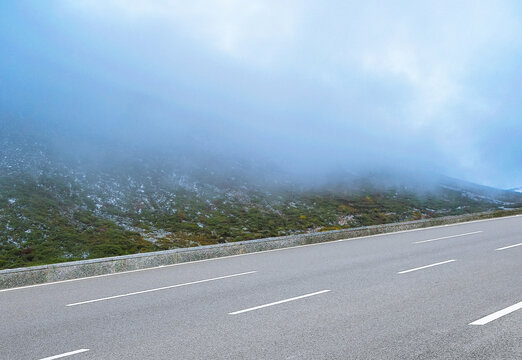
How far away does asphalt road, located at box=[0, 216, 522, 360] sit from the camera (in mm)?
5379

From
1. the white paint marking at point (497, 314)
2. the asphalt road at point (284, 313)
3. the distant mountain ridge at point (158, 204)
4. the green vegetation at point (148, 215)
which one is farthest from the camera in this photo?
the distant mountain ridge at point (158, 204)

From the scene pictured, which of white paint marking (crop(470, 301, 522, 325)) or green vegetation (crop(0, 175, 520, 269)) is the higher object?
green vegetation (crop(0, 175, 520, 269))

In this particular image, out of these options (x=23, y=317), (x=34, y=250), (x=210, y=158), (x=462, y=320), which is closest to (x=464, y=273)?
(x=462, y=320)

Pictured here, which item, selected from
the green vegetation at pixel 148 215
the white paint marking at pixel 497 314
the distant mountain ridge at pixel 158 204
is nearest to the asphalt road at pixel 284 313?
the white paint marking at pixel 497 314

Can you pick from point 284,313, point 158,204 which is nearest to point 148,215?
point 158,204

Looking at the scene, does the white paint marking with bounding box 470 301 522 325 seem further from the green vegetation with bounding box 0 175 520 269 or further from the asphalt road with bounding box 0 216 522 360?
the green vegetation with bounding box 0 175 520 269

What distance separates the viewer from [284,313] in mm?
7199

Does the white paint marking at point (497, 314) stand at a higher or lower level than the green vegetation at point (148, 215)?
lower

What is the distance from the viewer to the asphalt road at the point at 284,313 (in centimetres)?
538

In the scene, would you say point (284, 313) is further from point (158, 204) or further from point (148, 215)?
point (158, 204)

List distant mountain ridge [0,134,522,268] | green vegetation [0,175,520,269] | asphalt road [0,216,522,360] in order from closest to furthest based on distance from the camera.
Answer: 1. asphalt road [0,216,522,360]
2. green vegetation [0,175,520,269]
3. distant mountain ridge [0,134,522,268]

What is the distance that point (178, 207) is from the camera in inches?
1560

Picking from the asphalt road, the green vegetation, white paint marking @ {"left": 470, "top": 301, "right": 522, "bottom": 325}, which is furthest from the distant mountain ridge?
white paint marking @ {"left": 470, "top": 301, "right": 522, "bottom": 325}

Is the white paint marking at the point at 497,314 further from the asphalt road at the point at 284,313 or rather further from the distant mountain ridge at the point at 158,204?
the distant mountain ridge at the point at 158,204
